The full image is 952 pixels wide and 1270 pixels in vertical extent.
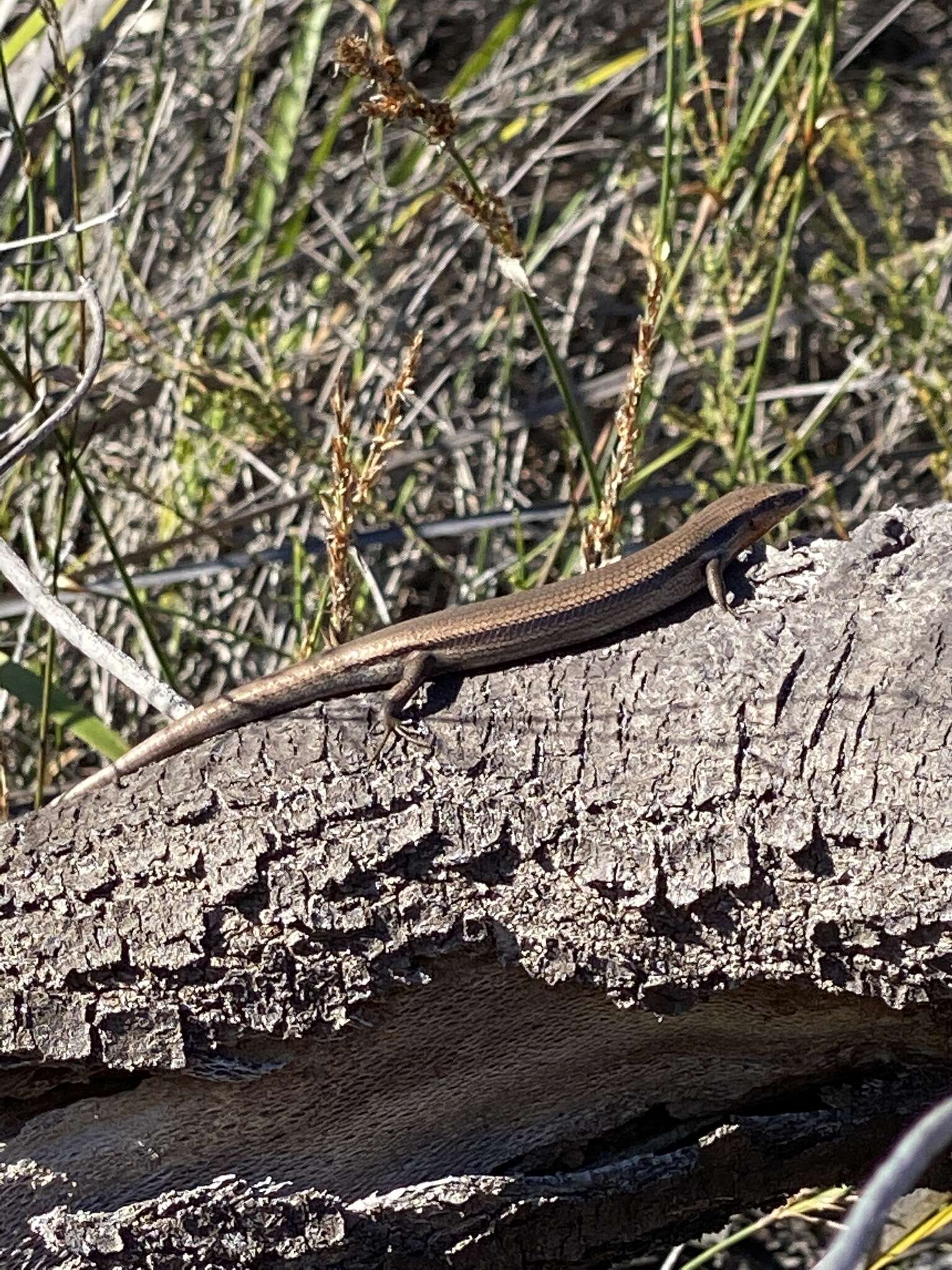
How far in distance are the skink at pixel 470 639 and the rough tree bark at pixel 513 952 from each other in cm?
13

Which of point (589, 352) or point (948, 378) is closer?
point (948, 378)

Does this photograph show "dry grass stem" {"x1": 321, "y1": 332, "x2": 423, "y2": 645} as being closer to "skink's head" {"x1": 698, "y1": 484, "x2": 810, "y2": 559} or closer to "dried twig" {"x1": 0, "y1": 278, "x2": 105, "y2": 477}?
"dried twig" {"x1": 0, "y1": 278, "x2": 105, "y2": 477}

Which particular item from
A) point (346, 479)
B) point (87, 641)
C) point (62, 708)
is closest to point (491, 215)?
point (346, 479)

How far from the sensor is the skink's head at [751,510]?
9.50 ft

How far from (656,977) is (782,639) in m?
0.54

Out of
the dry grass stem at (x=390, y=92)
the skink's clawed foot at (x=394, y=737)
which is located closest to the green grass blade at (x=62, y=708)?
the skink's clawed foot at (x=394, y=737)

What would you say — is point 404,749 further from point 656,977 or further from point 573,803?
point 656,977

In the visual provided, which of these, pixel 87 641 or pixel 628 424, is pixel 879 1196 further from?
pixel 87 641

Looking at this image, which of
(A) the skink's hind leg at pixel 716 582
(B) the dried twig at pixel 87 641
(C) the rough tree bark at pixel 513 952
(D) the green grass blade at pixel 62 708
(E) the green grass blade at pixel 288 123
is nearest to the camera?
(C) the rough tree bark at pixel 513 952

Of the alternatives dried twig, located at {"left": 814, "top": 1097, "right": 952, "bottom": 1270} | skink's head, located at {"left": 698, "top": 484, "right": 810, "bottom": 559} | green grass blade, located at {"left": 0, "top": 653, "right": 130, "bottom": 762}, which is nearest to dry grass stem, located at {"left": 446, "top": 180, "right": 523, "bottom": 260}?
skink's head, located at {"left": 698, "top": 484, "right": 810, "bottom": 559}

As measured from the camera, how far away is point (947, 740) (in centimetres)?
192

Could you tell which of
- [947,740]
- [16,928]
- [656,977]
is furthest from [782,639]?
[16,928]

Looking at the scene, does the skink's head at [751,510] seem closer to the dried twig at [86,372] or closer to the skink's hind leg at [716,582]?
the skink's hind leg at [716,582]

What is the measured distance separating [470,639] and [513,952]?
0.66 meters
